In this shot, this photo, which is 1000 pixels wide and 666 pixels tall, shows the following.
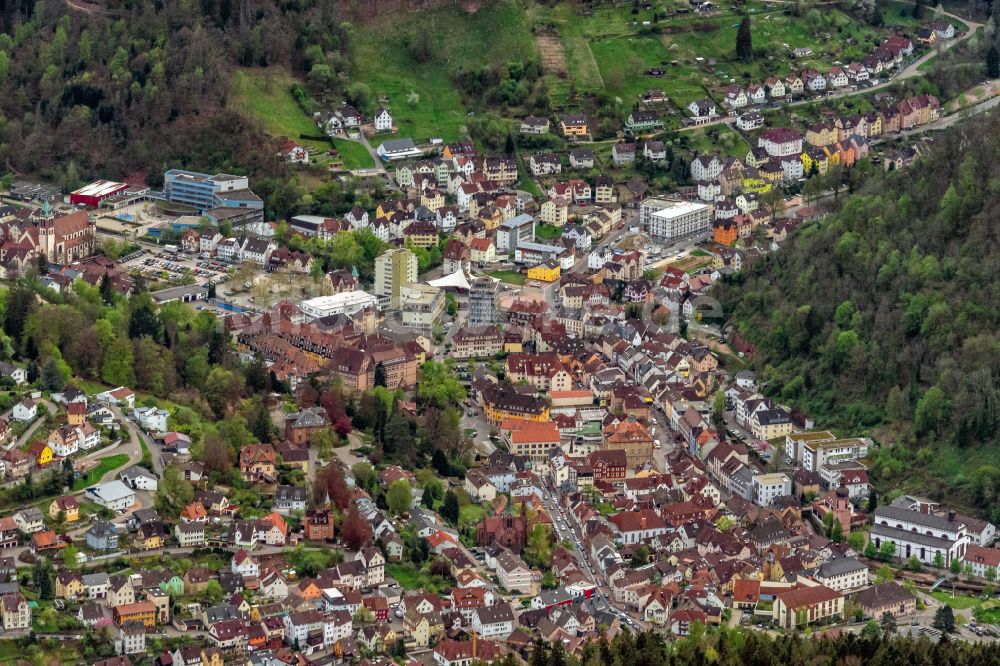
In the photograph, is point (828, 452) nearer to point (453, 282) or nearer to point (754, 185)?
point (453, 282)

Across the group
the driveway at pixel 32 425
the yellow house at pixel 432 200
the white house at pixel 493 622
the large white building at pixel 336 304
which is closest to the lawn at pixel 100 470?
the driveway at pixel 32 425

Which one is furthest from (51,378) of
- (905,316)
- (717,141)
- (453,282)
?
(717,141)

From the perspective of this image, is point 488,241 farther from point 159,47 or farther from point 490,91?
point 159,47

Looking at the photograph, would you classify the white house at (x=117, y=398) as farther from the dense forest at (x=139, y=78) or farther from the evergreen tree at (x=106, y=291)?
the dense forest at (x=139, y=78)

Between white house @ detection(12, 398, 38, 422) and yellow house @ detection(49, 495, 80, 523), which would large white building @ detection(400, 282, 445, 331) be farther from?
yellow house @ detection(49, 495, 80, 523)

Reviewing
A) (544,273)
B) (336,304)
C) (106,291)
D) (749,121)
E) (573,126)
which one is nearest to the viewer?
(106,291)
